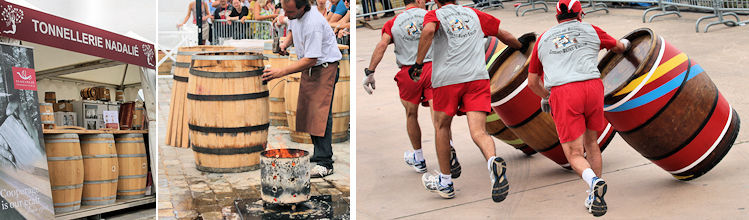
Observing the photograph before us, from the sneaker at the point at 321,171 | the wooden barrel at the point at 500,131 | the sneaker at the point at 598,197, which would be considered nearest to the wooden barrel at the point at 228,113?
the sneaker at the point at 321,171

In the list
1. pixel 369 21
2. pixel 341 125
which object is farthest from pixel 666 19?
pixel 341 125

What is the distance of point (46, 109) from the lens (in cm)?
566

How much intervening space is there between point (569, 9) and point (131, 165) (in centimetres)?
371

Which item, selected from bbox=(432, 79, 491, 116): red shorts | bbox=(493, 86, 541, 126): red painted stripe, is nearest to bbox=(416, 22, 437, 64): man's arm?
bbox=(432, 79, 491, 116): red shorts

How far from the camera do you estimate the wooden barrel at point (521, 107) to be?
16.3ft

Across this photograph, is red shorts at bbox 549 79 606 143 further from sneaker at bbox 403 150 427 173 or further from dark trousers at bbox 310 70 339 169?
sneaker at bbox 403 150 427 173

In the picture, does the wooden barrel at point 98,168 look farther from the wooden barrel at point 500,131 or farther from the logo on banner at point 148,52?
the wooden barrel at point 500,131

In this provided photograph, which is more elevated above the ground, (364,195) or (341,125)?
(341,125)

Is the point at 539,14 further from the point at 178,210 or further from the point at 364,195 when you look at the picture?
the point at 178,210

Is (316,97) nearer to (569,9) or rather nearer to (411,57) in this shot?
(411,57)

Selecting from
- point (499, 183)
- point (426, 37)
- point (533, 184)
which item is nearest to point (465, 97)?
point (426, 37)

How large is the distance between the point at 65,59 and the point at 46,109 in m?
0.61

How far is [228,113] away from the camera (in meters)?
5.05

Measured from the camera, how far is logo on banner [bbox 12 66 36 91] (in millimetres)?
5309
